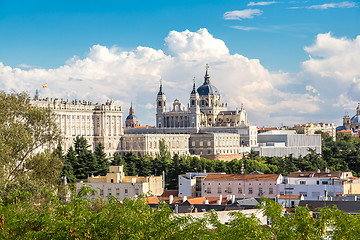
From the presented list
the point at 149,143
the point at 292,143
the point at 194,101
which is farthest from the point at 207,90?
the point at 149,143

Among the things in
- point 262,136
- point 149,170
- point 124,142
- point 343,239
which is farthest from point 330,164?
point 343,239

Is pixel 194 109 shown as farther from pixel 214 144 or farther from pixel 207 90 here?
pixel 214 144

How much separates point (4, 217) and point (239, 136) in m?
142

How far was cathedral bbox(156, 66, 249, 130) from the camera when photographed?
17950 cm

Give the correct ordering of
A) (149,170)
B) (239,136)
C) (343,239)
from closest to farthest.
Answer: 1. (343,239)
2. (149,170)
3. (239,136)

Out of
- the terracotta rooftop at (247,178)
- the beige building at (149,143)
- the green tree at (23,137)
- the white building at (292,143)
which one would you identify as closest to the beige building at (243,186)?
the terracotta rooftop at (247,178)

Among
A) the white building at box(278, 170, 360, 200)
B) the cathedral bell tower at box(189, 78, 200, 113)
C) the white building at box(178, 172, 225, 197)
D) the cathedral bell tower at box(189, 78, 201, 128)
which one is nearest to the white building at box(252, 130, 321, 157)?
the cathedral bell tower at box(189, 78, 201, 128)

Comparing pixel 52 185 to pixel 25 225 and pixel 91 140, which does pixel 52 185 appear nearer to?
pixel 25 225

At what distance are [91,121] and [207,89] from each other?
47800mm

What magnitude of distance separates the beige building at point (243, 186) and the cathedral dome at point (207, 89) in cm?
12317

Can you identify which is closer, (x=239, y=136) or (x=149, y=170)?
(x=149, y=170)

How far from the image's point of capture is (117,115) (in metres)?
159

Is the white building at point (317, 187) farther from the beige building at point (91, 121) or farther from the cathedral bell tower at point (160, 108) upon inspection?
the cathedral bell tower at point (160, 108)

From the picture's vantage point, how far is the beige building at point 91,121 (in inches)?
5679
